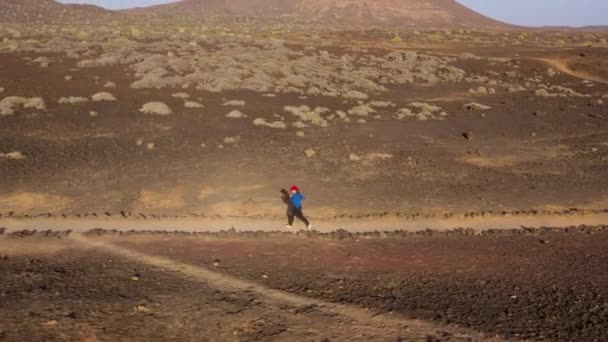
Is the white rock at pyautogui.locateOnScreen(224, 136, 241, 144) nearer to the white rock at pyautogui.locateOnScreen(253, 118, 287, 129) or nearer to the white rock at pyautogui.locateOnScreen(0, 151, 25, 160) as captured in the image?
the white rock at pyautogui.locateOnScreen(253, 118, 287, 129)

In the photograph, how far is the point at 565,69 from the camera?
53812 millimetres

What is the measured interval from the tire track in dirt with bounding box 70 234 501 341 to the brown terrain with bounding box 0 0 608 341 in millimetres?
49

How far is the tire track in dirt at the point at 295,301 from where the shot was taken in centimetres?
985

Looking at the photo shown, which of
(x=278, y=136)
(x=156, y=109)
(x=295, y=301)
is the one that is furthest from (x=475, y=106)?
(x=295, y=301)

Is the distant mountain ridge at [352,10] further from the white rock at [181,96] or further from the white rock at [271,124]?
the white rock at [271,124]

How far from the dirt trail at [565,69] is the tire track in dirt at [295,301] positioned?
45125 mm

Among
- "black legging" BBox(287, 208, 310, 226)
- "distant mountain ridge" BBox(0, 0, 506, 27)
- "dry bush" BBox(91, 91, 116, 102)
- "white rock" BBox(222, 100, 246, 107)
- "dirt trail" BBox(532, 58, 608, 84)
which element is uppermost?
A: "distant mountain ridge" BBox(0, 0, 506, 27)

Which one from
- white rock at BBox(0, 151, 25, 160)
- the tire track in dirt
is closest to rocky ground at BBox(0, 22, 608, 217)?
white rock at BBox(0, 151, 25, 160)

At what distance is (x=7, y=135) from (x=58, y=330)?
17.7m

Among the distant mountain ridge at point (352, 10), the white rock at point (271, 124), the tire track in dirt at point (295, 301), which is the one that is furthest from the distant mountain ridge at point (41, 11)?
the tire track in dirt at point (295, 301)

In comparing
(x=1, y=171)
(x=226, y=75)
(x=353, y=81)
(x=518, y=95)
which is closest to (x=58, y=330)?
(x=1, y=171)

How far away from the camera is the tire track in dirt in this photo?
9.85m

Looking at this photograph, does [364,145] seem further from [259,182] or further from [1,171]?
[1,171]

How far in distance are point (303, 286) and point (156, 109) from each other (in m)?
19.6
